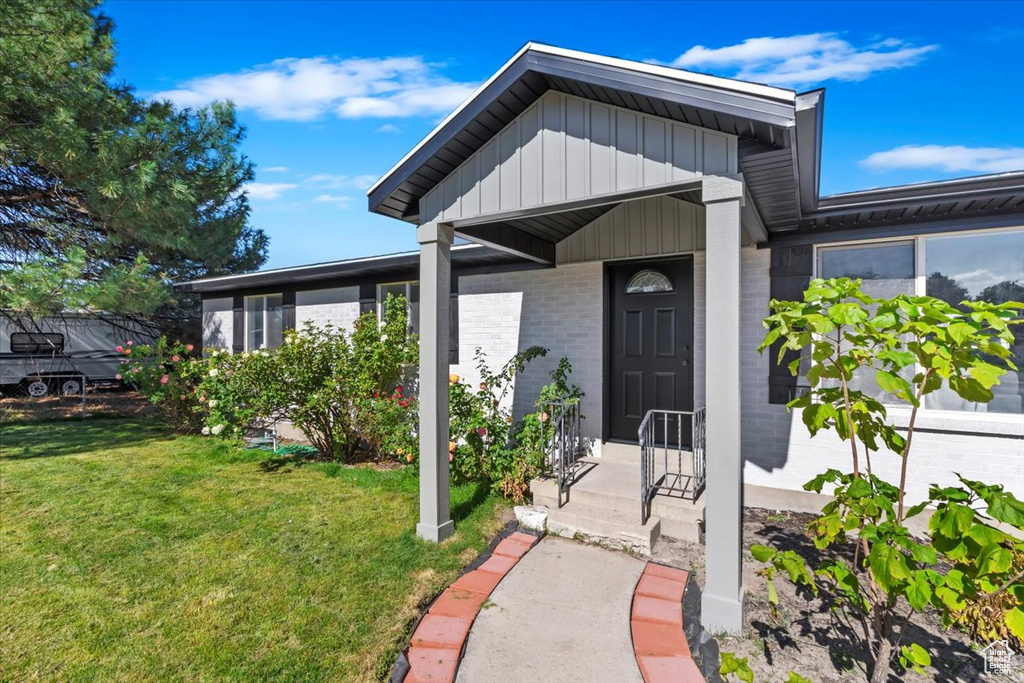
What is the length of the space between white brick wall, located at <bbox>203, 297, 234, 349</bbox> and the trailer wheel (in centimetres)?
622

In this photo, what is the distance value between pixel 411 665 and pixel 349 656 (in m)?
0.33

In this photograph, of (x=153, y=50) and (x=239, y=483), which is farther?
(x=153, y=50)

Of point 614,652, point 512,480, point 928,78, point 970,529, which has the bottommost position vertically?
point 614,652

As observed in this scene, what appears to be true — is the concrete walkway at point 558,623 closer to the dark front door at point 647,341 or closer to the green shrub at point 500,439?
the green shrub at point 500,439

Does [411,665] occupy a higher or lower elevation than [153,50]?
lower

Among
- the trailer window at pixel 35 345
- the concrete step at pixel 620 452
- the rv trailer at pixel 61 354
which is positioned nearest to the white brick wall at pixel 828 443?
the concrete step at pixel 620 452

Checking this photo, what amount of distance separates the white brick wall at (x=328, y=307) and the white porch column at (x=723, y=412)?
19.3 ft

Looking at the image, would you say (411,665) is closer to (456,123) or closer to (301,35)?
(456,123)

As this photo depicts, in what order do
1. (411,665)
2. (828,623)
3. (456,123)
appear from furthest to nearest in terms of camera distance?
(456,123), (828,623), (411,665)

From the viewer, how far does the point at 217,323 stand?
9.37m

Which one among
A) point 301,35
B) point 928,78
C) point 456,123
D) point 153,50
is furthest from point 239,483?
point 928,78

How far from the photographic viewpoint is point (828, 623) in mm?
2666

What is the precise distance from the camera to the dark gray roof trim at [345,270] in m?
5.92

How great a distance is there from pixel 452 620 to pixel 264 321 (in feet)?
24.9
